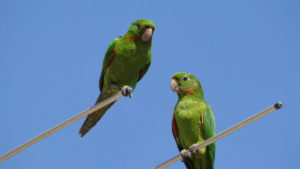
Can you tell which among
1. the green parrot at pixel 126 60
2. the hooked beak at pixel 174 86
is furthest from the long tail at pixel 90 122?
the hooked beak at pixel 174 86

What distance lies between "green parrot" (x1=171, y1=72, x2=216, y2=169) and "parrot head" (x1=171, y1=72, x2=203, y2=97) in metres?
0.07

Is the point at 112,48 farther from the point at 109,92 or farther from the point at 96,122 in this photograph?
the point at 96,122

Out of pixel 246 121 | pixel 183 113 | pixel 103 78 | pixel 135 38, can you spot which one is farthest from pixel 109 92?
pixel 246 121

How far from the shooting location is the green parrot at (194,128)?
6129mm

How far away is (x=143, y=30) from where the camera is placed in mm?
6902

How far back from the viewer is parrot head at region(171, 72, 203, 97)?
21.9ft

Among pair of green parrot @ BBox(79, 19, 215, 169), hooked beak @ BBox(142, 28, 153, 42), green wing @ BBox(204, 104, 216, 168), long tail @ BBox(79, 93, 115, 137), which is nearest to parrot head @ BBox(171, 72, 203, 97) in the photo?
pair of green parrot @ BBox(79, 19, 215, 169)

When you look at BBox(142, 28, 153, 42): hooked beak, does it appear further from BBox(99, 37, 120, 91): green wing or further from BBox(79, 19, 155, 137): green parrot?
BBox(99, 37, 120, 91): green wing

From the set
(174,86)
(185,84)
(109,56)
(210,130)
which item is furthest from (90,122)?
(210,130)

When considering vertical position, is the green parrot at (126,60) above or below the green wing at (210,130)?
above

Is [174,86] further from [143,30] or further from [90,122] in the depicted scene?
[90,122]

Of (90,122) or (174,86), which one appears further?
(90,122)

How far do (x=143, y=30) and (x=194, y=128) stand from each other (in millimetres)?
1833

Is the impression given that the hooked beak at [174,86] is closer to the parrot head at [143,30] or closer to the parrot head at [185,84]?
the parrot head at [185,84]
